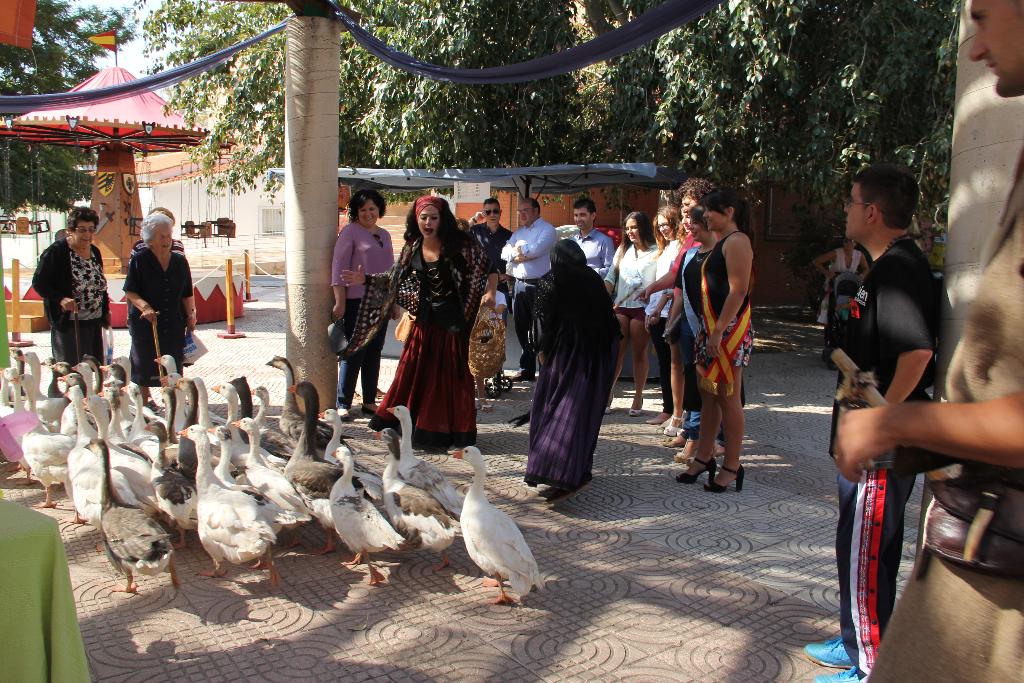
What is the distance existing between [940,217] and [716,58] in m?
3.48

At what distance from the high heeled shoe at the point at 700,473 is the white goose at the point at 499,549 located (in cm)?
226

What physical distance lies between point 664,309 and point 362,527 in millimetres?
4508

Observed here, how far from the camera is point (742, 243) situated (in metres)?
5.54

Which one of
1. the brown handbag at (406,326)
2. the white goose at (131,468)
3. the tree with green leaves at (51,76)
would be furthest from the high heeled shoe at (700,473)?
the tree with green leaves at (51,76)

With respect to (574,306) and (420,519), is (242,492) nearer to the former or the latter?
(420,519)

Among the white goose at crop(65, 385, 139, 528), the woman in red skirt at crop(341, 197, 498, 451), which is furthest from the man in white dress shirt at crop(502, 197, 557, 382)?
the white goose at crop(65, 385, 139, 528)

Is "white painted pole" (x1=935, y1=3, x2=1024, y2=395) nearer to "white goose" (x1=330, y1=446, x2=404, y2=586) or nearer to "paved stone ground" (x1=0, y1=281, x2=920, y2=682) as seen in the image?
"paved stone ground" (x1=0, y1=281, x2=920, y2=682)

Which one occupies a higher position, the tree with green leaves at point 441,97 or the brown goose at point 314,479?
the tree with green leaves at point 441,97

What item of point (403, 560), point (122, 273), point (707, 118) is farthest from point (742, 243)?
point (122, 273)

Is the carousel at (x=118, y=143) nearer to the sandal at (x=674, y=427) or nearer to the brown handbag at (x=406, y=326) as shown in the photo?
the brown handbag at (x=406, y=326)

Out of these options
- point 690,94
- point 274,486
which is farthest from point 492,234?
point 274,486

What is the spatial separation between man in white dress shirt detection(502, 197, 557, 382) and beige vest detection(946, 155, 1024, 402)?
324 inches

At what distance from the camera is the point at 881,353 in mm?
3219

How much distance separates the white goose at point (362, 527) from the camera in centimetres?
453
